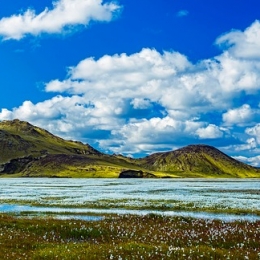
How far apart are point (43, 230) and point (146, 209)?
26.5 meters

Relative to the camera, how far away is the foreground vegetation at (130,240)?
21562 mm

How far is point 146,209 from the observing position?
186ft

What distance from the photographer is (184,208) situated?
2245 inches

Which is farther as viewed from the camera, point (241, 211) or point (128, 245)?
point (241, 211)

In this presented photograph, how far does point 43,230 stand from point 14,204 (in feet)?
126

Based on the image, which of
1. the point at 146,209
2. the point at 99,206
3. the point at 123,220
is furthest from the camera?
the point at 99,206

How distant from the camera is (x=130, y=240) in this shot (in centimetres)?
2775

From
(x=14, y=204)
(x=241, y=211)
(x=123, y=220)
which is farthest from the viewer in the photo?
(x=14, y=204)

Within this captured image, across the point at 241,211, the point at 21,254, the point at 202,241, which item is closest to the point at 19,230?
the point at 21,254

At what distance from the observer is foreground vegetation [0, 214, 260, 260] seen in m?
21.6

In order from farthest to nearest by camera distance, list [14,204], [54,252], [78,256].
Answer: [14,204] < [54,252] < [78,256]

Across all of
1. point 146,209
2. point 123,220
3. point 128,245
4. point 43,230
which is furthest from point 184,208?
point 128,245

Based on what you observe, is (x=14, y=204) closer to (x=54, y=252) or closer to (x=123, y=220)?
(x=123, y=220)

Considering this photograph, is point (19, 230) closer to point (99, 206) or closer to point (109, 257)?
point (109, 257)
